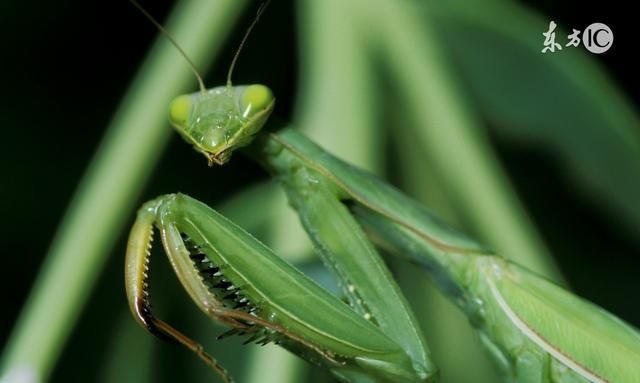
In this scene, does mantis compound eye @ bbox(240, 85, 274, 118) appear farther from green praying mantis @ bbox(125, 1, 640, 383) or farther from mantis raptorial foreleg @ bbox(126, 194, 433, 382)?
mantis raptorial foreleg @ bbox(126, 194, 433, 382)

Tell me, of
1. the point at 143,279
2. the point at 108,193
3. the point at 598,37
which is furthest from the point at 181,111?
the point at 598,37

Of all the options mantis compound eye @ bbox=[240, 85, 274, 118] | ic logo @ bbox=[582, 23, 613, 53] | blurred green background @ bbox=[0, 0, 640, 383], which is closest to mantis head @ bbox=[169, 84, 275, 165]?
mantis compound eye @ bbox=[240, 85, 274, 118]

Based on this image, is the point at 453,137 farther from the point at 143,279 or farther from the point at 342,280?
the point at 143,279

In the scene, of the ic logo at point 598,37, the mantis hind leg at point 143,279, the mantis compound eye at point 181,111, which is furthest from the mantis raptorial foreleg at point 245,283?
the ic logo at point 598,37

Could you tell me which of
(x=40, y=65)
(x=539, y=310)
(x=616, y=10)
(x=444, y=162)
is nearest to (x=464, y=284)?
(x=539, y=310)

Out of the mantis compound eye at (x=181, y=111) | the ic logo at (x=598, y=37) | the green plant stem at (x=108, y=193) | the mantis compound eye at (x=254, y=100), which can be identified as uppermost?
the ic logo at (x=598, y=37)

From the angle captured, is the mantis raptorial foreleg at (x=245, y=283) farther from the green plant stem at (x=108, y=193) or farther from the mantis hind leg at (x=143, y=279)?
the green plant stem at (x=108, y=193)

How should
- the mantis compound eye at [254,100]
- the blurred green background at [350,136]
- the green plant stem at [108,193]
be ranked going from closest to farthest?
the mantis compound eye at [254,100] → the green plant stem at [108,193] → the blurred green background at [350,136]

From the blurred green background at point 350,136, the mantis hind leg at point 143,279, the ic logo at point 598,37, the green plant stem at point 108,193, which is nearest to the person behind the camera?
the mantis hind leg at point 143,279
